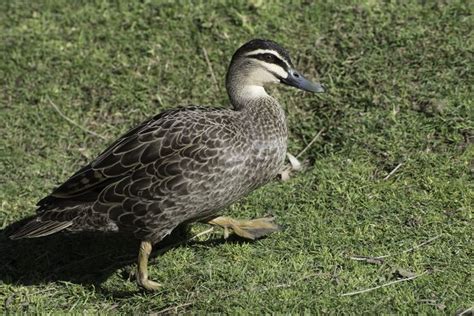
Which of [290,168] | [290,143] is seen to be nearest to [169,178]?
[290,168]

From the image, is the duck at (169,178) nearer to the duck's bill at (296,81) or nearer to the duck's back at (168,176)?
the duck's back at (168,176)

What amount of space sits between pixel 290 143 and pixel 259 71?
1.19m

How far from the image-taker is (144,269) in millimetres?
4910

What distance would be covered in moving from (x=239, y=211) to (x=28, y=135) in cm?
215

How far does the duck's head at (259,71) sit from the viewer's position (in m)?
5.40

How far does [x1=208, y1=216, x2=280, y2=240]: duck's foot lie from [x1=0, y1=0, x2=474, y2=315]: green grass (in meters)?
0.08

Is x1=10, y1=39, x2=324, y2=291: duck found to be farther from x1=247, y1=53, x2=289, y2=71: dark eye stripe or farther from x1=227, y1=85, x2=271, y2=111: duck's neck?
x1=247, y1=53, x2=289, y2=71: dark eye stripe

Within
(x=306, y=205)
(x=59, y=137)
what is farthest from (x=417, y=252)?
(x=59, y=137)

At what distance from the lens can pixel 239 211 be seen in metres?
5.78

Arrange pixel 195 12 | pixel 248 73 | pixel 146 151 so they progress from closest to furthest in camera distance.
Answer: pixel 146 151
pixel 248 73
pixel 195 12

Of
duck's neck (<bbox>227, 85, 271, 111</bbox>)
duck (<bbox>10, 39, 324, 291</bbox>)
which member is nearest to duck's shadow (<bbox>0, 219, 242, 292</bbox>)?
duck (<bbox>10, 39, 324, 291</bbox>)

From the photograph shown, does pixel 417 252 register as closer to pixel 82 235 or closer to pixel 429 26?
pixel 82 235

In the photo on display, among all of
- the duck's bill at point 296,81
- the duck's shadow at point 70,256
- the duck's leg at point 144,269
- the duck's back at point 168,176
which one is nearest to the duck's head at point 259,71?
the duck's bill at point 296,81

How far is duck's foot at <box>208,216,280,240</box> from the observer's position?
17.1 feet
